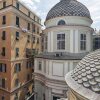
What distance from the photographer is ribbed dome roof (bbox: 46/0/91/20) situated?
827 inches

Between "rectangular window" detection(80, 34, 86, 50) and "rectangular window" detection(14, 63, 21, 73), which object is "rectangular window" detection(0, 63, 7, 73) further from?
"rectangular window" detection(80, 34, 86, 50)

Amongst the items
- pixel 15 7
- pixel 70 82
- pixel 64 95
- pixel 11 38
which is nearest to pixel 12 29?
pixel 11 38

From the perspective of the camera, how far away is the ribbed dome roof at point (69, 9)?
827 inches

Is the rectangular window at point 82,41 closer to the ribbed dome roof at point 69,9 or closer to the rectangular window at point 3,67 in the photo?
the ribbed dome roof at point 69,9

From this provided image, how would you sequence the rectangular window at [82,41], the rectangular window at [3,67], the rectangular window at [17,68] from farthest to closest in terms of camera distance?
the rectangular window at [17,68] < the rectangular window at [3,67] < the rectangular window at [82,41]

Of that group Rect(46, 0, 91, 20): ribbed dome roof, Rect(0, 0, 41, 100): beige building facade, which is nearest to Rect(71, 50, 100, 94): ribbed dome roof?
Rect(46, 0, 91, 20): ribbed dome roof

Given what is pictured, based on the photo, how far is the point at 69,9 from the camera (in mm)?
21156

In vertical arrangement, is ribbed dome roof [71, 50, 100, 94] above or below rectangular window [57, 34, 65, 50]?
below

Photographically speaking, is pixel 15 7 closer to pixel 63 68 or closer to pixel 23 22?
pixel 23 22

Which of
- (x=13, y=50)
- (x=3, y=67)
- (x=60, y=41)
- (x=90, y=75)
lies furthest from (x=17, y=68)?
(x=90, y=75)

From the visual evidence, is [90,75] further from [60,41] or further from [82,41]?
[82,41]

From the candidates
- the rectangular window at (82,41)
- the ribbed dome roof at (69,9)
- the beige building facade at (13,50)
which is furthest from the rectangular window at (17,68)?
the rectangular window at (82,41)

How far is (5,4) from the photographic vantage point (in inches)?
939

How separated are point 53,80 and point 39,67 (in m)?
4.59
